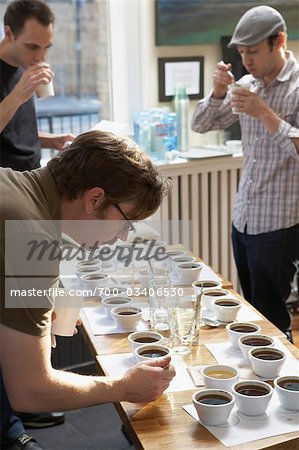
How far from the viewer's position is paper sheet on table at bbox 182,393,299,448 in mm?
1380

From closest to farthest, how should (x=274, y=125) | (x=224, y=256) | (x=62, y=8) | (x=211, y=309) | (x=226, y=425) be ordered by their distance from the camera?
(x=226, y=425), (x=211, y=309), (x=274, y=125), (x=62, y=8), (x=224, y=256)

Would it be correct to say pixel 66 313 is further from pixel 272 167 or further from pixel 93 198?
pixel 272 167

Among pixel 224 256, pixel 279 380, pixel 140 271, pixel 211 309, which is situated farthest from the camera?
pixel 224 256

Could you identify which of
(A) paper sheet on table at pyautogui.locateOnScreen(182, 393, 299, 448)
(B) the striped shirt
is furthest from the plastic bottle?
(A) paper sheet on table at pyautogui.locateOnScreen(182, 393, 299, 448)

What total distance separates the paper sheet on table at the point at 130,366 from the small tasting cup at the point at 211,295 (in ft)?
1.06

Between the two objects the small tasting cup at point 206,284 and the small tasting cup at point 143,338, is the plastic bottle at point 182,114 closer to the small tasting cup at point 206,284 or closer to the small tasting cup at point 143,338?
the small tasting cup at point 206,284

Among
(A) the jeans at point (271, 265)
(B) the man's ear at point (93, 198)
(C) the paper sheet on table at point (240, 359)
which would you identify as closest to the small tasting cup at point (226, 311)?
(C) the paper sheet on table at point (240, 359)

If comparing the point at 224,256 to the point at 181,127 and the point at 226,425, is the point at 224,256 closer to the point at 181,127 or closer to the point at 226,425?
the point at 181,127

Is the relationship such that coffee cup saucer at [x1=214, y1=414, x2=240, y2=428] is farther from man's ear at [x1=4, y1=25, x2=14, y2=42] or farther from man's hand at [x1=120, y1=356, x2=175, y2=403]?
man's ear at [x1=4, y1=25, x2=14, y2=42]

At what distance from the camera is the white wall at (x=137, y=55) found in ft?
12.0

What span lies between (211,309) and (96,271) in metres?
0.50

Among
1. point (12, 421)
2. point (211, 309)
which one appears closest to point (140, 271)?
point (211, 309)

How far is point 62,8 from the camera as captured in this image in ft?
11.8

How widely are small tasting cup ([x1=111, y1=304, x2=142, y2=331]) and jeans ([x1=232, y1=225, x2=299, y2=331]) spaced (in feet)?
A: 3.38
